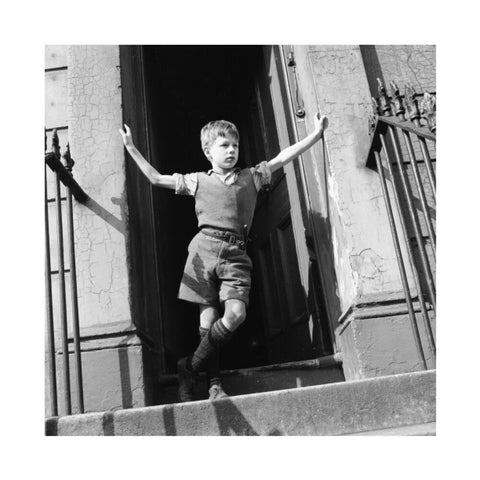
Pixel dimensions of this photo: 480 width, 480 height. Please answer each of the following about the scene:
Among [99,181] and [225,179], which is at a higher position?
[99,181]

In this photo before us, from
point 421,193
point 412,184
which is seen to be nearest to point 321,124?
point 412,184

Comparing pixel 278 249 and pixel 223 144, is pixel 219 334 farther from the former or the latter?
pixel 278 249

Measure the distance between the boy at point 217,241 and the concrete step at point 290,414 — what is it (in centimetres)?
38

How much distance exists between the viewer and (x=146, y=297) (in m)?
3.02

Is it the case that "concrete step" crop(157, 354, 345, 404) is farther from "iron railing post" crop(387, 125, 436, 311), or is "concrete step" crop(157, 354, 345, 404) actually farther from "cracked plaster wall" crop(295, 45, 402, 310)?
"iron railing post" crop(387, 125, 436, 311)

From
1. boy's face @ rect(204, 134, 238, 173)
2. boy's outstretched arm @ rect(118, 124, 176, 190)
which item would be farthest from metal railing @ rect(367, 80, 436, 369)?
boy's outstretched arm @ rect(118, 124, 176, 190)

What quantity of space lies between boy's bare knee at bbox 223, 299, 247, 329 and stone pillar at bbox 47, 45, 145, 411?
0.47m

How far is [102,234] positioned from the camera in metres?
2.77

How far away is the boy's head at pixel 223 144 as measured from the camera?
2.71 meters

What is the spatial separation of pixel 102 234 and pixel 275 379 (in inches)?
47.7

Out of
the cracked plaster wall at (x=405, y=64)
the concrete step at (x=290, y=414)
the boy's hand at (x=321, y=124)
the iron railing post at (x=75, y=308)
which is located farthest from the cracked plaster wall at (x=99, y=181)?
the cracked plaster wall at (x=405, y=64)

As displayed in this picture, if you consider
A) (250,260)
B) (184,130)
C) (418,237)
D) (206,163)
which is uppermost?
(184,130)

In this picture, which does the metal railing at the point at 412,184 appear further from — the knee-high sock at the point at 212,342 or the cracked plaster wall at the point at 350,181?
the knee-high sock at the point at 212,342

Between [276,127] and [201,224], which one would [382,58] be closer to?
[276,127]
